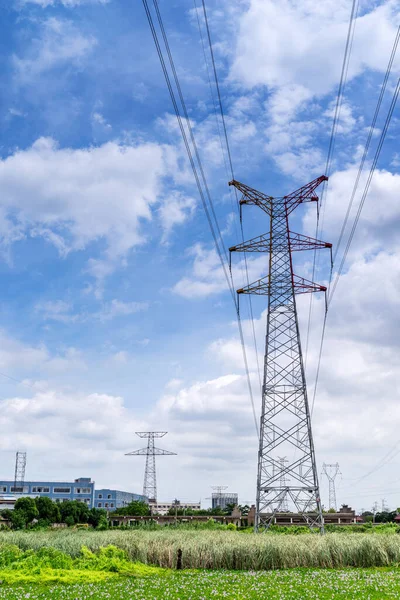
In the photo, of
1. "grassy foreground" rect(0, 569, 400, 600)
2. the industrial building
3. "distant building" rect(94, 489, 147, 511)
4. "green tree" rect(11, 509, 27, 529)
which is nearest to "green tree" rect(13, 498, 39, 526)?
"green tree" rect(11, 509, 27, 529)

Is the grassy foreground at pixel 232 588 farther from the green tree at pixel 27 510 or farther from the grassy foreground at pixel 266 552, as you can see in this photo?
the green tree at pixel 27 510

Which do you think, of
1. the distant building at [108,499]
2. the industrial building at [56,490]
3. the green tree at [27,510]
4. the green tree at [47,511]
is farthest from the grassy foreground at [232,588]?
the distant building at [108,499]

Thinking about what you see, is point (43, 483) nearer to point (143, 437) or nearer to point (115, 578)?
point (143, 437)

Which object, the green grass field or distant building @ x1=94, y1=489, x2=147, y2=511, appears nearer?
the green grass field

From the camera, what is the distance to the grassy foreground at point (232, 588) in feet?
60.7

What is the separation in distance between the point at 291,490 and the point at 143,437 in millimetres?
108850

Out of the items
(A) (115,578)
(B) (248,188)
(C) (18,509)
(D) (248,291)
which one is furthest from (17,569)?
(C) (18,509)

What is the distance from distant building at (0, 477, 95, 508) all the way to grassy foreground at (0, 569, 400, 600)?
141 meters

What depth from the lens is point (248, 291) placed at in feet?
135

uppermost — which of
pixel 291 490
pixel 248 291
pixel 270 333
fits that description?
pixel 248 291

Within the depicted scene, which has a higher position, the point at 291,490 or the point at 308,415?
the point at 308,415

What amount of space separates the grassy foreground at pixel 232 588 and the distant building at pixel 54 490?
141 metres

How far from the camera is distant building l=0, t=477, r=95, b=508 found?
15375cm

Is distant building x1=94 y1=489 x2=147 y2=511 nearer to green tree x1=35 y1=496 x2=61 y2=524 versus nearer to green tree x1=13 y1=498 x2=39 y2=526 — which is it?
green tree x1=35 y1=496 x2=61 y2=524
